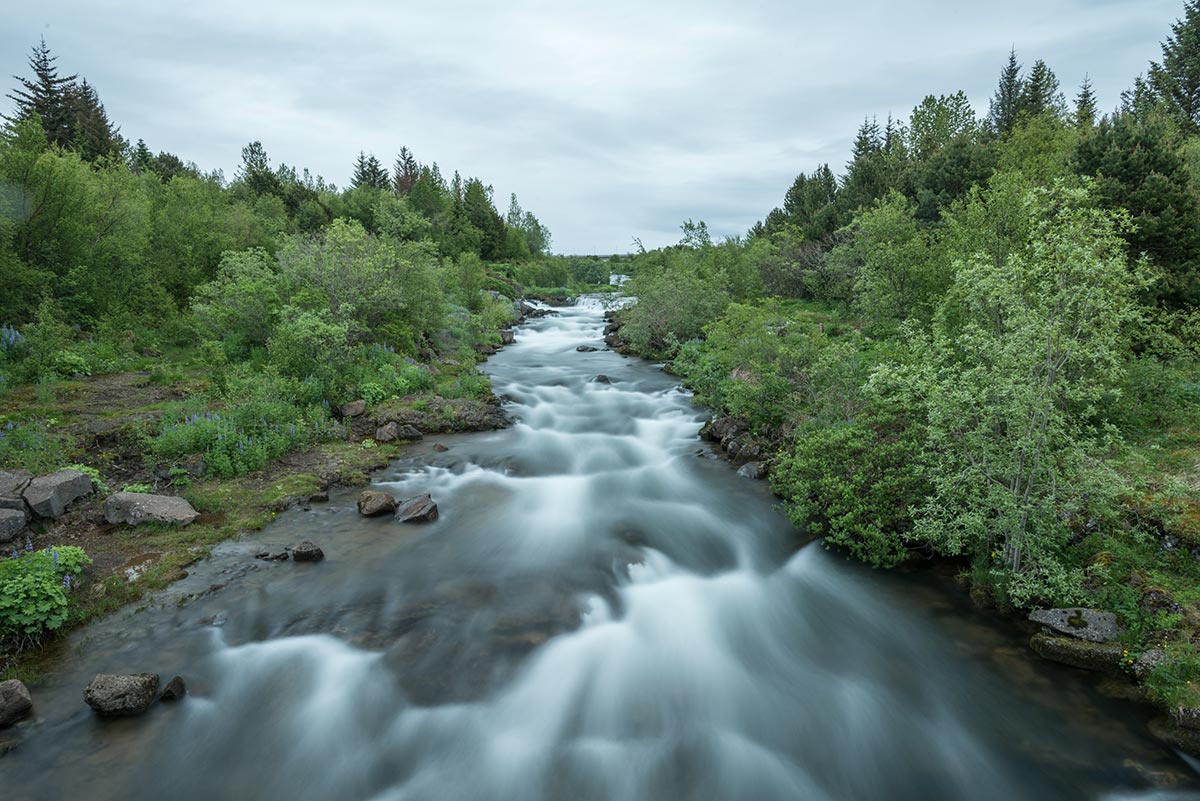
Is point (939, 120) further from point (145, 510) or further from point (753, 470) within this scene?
point (145, 510)

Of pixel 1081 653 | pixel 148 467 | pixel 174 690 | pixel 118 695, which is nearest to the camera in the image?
pixel 118 695

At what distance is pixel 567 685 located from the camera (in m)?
7.28

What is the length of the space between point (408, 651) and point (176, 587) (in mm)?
3793

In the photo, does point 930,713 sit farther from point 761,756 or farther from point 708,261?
point 708,261

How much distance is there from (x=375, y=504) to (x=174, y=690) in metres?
4.91

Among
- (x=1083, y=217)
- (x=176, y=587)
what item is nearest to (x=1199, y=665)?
(x=1083, y=217)

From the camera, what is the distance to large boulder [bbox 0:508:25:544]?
8156mm

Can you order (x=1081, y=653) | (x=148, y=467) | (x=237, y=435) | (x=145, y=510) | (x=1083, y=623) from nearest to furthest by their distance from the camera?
(x=1081, y=653)
(x=1083, y=623)
(x=145, y=510)
(x=148, y=467)
(x=237, y=435)

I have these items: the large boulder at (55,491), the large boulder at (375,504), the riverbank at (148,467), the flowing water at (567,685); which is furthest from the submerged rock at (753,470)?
the large boulder at (55,491)

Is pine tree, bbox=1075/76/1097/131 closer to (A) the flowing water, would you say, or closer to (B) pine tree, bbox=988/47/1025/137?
(B) pine tree, bbox=988/47/1025/137

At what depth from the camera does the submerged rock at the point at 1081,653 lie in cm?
689

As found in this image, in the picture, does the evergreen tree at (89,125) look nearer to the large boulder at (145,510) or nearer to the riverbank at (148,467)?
the riverbank at (148,467)

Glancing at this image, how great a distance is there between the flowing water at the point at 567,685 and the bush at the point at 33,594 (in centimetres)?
48

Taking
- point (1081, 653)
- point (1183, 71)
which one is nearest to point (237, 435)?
point (1081, 653)
